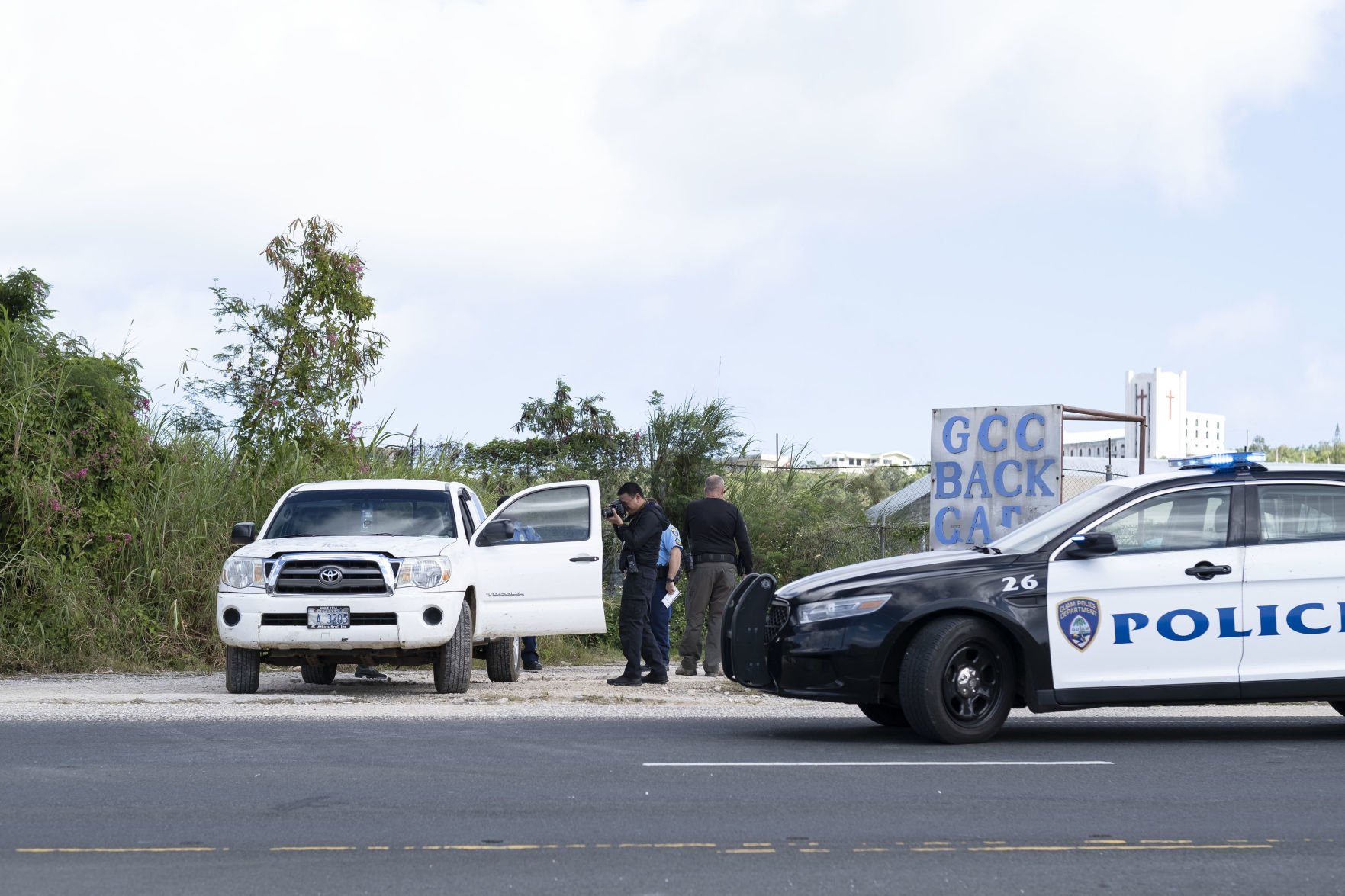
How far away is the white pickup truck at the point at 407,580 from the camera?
40.5 ft

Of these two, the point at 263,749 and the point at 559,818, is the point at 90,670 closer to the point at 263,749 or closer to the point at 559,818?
the point at 263,749

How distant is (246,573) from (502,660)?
291 cm

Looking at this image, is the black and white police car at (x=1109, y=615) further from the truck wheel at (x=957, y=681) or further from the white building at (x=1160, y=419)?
the white building at (x=1160, y=419)

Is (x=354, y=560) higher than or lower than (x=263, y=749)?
higher

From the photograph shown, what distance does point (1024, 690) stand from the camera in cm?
952

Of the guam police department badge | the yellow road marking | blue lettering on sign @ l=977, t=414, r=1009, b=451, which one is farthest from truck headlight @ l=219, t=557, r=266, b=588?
blue lettering on sign @ l=977, t=414, r=1009, b=451

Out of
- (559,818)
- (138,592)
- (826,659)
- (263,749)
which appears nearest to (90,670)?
(138,592)

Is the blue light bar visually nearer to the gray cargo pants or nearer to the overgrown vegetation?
the gray cargo pants

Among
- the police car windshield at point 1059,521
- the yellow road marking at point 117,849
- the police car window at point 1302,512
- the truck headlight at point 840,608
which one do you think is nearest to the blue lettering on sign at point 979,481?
the police car windshield at point 1059,521

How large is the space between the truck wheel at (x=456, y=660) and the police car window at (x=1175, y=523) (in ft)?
17.8

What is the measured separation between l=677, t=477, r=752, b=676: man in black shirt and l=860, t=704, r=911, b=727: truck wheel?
403 centimetres

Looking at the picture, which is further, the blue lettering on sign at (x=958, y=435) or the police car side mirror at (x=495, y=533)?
the blue lettering on sign at (x=958, y=435)

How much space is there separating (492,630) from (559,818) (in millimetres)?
6864

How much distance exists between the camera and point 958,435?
56.4 ft
